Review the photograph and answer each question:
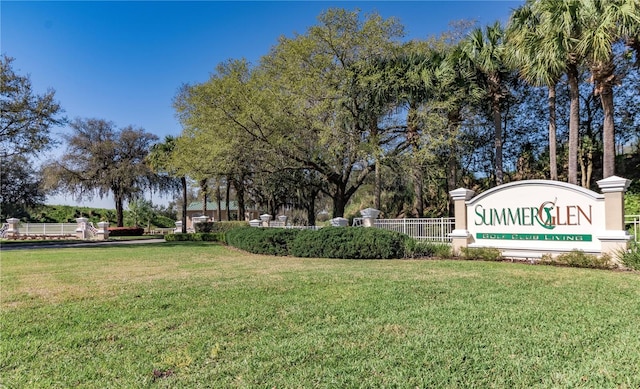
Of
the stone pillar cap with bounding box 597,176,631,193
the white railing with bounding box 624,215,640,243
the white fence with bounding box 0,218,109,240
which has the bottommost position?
the white fence with bounding box 0,218,109,240

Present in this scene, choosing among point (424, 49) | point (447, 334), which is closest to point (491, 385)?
point (447, 334)

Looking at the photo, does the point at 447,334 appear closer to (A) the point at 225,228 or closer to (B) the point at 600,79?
(B) the point at 600,79

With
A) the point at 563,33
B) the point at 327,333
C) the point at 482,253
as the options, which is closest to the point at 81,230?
the point at 482,253

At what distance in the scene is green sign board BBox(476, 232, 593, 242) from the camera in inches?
353

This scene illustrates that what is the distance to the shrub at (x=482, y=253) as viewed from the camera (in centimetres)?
1005

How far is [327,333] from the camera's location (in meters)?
3.88

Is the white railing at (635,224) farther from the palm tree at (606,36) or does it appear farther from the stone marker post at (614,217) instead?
the palm tree at (606,36)

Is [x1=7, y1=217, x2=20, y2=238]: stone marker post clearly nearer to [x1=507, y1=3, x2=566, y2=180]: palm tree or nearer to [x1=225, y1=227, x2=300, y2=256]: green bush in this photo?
[x1=225, y1=227, x2=300, y2=256]: green bush

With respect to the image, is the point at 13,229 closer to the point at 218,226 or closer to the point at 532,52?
the point at 218,226

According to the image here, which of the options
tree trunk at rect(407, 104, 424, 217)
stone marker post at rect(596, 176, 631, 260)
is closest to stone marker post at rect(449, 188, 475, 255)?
stone marker post at rect(596, 176, 631, 260)

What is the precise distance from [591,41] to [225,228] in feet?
67.6

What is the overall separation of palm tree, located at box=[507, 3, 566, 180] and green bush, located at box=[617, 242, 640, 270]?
567cm

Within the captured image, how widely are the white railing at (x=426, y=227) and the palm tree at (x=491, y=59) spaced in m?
4.90

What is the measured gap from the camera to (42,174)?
3306 centimetres
